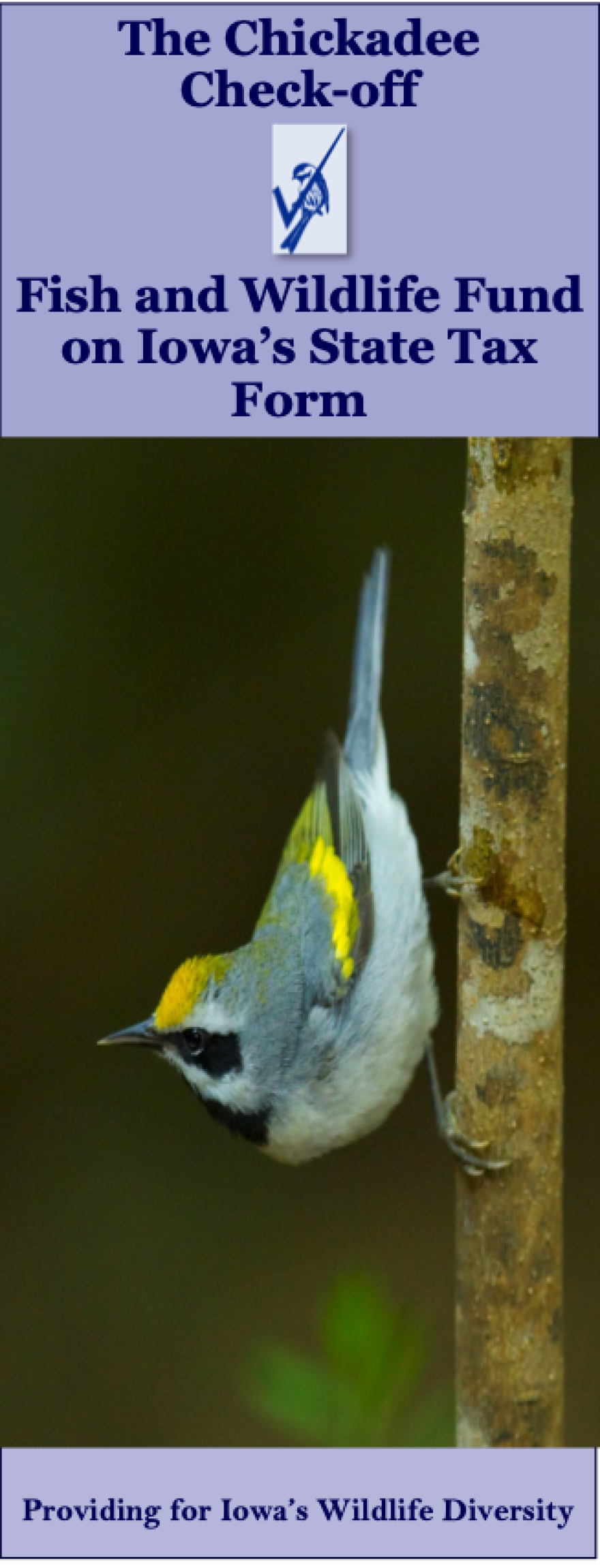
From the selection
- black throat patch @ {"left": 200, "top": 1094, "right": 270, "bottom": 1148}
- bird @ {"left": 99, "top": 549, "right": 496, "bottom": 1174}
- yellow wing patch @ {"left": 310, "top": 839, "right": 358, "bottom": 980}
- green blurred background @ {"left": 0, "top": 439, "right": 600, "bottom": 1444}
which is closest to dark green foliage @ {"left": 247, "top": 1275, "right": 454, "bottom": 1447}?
bird @ {"left": 99, "top": 549, "right": 496, "bottom": 1174}

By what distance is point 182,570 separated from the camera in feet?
14.9

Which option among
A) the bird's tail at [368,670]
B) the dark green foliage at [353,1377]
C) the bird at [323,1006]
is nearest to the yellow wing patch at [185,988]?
the bird at [323,1006]

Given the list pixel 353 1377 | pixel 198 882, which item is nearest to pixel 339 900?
pixel 353 1377

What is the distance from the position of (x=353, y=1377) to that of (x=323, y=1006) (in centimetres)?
89

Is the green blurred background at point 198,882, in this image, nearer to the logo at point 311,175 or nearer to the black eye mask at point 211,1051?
the black eye mask at point 211,1051

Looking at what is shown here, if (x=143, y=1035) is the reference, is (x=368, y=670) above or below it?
above

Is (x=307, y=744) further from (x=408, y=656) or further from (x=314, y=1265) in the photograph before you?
(x=314, y=1265)

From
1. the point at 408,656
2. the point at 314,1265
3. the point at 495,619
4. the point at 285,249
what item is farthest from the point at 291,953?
the point at 314,1265

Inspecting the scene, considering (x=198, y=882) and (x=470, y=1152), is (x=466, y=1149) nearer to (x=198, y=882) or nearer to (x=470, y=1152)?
(x=470, y=1152)

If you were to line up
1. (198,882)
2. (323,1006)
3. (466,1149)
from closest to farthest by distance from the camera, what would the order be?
(466,1149) → (323,1006) → (198,882)

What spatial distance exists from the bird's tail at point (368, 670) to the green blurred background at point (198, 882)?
921mm

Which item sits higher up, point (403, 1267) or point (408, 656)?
point (408, 656)

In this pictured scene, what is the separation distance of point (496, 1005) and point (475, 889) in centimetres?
22

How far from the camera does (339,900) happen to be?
331 centimetres
